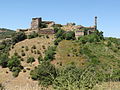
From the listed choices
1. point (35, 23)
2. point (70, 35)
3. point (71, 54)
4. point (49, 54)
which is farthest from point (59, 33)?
point (49, 54)

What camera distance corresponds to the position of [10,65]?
→ 2721 inches

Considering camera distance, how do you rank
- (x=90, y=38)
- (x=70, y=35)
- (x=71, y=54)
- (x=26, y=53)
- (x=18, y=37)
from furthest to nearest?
(x=18, y=37)
(x=90, y=38)
(x=70, y=35)
(x=26, y=53)
(x=71, y=54)

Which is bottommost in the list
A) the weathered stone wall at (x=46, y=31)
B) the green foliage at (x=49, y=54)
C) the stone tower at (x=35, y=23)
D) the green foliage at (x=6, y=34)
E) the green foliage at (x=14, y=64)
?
the green foliage at (x=14, y=64)

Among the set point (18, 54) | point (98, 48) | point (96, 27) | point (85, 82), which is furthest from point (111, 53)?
point (85, 82)

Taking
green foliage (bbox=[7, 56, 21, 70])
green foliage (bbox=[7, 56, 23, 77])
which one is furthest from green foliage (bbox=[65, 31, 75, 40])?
green foliage (bbox=[7, 56, 21, 70])

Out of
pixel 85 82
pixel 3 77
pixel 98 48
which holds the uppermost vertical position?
pixel 85 82

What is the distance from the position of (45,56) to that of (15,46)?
470 inches

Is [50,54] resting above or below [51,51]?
below

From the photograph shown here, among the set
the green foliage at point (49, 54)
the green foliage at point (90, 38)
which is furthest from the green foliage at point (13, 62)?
the green foliage at point (90, 38)

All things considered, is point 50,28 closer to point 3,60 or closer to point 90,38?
point 90,38

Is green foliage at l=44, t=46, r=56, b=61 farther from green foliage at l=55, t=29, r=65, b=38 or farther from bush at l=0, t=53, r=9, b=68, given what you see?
bush at l=0, t=53, r=9, b=68

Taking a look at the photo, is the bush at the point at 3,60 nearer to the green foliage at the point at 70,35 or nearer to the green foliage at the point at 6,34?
the green foliage at the point at 6,34

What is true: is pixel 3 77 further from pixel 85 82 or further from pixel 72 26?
pixel 85 82

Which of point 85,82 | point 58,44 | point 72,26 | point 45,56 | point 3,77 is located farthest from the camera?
point 72,26
